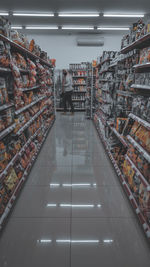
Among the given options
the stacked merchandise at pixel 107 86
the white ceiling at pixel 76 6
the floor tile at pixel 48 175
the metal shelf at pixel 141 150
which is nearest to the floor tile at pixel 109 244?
the metal shelf at pixel 141 150

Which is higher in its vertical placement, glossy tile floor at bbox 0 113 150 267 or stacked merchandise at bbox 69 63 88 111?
stacked merchandise at bbox 69 63 88 111

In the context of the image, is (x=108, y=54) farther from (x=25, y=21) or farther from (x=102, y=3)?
(x=25, y=21)

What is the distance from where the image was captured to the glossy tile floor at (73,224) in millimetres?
1572

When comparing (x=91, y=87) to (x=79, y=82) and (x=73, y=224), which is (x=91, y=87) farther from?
(x=73, y=224)

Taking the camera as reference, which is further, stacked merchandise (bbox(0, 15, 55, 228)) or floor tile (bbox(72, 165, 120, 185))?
floor tile (bbox(72, 165, 120, 185))

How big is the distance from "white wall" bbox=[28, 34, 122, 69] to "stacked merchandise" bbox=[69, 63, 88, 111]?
2.91 ft

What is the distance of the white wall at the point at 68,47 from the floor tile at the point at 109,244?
937 centimetres

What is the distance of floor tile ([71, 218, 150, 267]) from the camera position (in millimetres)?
1537

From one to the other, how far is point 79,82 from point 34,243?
8449 mm

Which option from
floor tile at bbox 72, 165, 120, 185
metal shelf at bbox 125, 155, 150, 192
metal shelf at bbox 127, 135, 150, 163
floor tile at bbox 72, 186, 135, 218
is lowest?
floor tile at bbox 72, 186, 135, 218

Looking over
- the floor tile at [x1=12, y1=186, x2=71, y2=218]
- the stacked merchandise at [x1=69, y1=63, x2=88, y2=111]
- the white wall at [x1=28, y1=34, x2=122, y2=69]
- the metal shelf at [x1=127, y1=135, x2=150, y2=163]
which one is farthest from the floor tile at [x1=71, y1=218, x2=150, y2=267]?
the white wall at [x1=28, y1=34, x2=122, y2=69]

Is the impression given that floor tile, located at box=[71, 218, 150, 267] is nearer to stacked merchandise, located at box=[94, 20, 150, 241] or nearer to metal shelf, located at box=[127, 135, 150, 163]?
stacked merchandise, located at box=[94, 20, 150, 241]

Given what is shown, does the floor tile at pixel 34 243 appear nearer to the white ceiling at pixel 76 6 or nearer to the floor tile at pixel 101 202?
the floor tile at pixel 101 202

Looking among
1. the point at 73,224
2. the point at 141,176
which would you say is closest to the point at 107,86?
the point at 141,176
